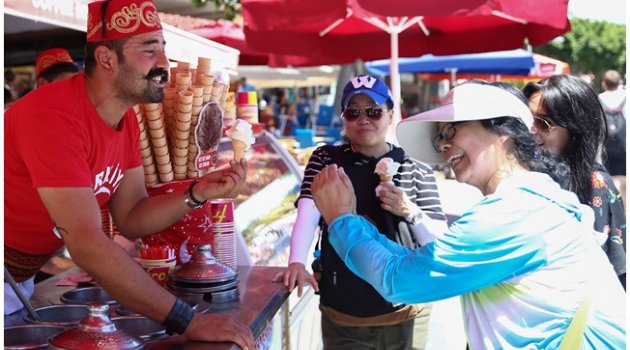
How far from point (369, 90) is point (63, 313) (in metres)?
1.70

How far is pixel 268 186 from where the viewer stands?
4.62 meters

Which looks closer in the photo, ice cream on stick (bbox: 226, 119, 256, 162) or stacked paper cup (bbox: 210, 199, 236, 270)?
ice cream on stick (bbox: 226, 119, 256, 162)

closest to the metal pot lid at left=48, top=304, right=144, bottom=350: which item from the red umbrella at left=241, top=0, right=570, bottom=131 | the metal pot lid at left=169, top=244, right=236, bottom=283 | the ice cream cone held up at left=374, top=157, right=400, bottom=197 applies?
the metal pot lid at left=169, top=244, right=236, bottom=283

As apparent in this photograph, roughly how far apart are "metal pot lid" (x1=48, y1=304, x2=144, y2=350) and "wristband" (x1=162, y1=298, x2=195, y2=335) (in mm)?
199

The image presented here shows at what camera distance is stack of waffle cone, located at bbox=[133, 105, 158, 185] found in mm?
2732

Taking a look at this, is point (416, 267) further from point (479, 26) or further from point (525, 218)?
point (479, 26)

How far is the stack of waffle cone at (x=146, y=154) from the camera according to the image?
2732mm

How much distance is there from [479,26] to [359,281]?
441cm

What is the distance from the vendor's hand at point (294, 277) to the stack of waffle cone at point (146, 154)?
0.68m

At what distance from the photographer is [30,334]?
212cm

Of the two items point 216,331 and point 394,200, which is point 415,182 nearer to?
point 394,200

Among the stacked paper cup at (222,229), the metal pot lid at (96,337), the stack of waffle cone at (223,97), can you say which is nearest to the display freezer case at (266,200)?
the stack of waffle cone at (223,97)

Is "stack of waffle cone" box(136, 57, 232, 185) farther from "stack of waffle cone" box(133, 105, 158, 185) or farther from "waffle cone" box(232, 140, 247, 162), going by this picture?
"waffle cone" box(232, 140, 247, 162)

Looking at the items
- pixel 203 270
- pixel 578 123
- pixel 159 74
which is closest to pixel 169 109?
pixel 159 74
